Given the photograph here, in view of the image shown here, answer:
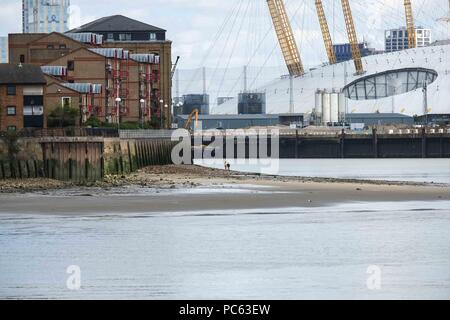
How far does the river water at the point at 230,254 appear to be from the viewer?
35812mm

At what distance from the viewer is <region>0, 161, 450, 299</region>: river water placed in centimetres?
3581

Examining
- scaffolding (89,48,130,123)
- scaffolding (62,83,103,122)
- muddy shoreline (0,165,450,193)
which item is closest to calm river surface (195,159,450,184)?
muddy shoreline (0,165,450,193)

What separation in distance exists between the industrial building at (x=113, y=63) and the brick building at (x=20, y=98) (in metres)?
19.3

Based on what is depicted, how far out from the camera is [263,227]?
165 feet

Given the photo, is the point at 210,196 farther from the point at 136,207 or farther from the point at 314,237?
the point at 314,237

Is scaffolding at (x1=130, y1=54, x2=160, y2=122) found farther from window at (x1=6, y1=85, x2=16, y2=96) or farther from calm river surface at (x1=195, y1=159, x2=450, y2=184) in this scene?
window at (x1=6, y1=85, x2=16, y2=96)

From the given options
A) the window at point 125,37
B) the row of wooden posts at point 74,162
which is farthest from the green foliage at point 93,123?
the window at point 125,37

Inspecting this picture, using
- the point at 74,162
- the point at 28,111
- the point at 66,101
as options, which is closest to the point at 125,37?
the point at 66,101

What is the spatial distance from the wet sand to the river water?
7.83 feet

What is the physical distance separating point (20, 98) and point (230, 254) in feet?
175

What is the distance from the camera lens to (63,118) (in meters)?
101

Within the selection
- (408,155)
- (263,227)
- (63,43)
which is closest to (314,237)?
(263,227)

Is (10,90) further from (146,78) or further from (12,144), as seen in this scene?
(146,78)
